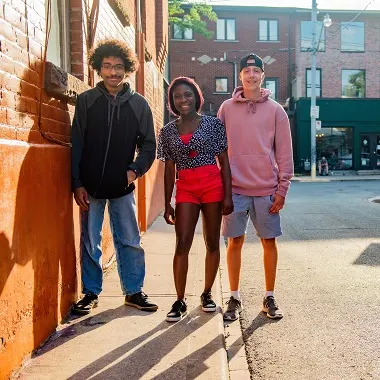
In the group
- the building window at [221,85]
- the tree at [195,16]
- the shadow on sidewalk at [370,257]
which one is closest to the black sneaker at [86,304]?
the shadow on sidewalk at [370,257]

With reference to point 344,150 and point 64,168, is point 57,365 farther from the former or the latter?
point 344,150

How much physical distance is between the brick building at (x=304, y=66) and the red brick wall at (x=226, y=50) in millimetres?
56

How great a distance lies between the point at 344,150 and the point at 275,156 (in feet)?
93.8

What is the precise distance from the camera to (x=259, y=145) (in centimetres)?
411

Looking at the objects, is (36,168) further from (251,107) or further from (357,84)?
(357,84)

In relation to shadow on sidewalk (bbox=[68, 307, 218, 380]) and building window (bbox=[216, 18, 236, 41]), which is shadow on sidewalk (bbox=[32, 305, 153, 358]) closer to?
shadow on sidewalk (bbox=[68, 307, 218, 380])

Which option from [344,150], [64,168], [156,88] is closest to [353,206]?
[156,88]

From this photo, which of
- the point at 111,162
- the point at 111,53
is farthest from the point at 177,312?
the point at 111,53

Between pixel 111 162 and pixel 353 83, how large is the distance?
29.7m

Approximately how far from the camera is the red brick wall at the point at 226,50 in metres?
30.4

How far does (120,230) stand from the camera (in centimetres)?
425

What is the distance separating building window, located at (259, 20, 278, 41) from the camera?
30.8m

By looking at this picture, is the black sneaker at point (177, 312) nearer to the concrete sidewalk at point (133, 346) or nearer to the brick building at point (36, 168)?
the concrete sidewalk at point (133, 346)

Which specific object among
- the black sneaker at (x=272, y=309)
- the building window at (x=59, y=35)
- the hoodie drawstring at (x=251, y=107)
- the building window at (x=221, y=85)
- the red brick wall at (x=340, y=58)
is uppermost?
the red brick wall at (x=340, y=58)
